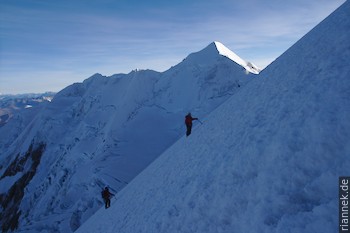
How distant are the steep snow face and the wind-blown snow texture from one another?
2352cm

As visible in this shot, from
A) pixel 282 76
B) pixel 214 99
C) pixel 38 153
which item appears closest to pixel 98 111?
pixel 38 153

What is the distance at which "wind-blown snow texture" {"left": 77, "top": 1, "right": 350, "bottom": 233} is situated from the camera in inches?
254

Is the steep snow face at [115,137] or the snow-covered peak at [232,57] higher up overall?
the snow-covered peak at [232,57]

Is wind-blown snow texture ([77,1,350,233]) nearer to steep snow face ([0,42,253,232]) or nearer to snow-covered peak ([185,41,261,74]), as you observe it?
steep snow face ([0,42,253,232])

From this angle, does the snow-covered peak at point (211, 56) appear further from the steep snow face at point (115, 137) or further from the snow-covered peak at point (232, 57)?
the steep snow face at point (115, 137)

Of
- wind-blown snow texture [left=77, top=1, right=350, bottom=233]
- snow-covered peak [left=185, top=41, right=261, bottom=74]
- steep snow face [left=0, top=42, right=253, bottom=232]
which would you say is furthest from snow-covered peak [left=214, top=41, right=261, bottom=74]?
wind-blown snow texture [left=77, top=1, right=350, bottom=233]

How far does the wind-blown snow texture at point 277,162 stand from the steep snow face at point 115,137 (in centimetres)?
2352

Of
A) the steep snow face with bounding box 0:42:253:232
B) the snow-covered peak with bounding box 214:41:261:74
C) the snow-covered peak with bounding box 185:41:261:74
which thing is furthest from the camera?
the snow-covered peak with bounding box 185:41:261:74

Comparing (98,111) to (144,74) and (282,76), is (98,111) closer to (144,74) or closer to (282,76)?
(144,74)

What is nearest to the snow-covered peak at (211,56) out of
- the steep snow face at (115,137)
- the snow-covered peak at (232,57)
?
the snow-covered peak at (232,57)

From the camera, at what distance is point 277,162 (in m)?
7.69

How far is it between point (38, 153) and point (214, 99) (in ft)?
198

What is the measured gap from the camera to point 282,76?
1297cm

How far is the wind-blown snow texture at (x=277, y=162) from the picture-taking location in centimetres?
646
